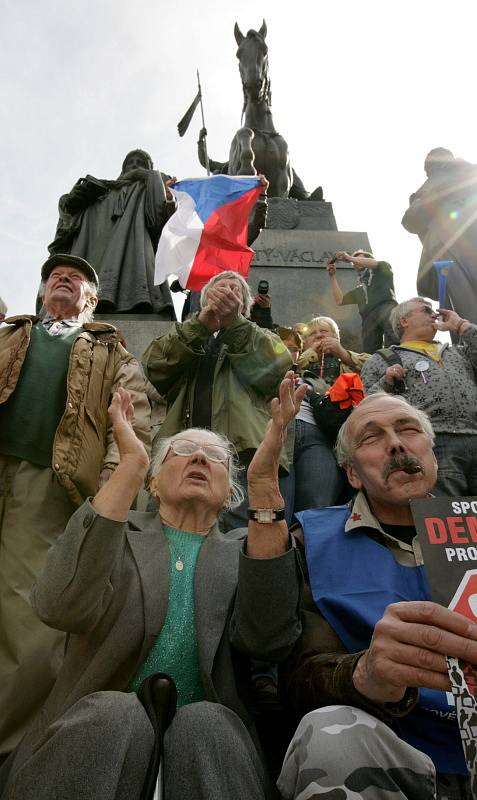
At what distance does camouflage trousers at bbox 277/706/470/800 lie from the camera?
1403 mm

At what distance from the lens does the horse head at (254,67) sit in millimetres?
11859

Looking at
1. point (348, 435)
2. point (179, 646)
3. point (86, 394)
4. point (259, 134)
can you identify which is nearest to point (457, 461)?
point (348, 435)

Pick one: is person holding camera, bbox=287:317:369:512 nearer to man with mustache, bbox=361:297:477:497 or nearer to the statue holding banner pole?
man with mustache, bbox=361:297:477:497

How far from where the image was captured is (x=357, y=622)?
1.90m

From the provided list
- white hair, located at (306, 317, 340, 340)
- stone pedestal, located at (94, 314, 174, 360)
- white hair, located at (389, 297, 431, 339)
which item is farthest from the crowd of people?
stone pedestal, located at (94, 314, 174, 360)

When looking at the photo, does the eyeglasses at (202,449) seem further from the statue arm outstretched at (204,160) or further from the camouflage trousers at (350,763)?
the statue arm outstretched at (204,160)

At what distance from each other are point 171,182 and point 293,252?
256 centimetres

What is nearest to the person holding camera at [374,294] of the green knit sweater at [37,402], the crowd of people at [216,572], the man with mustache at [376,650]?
the crowd of people at [216,572]

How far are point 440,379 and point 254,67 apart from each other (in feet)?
32.9

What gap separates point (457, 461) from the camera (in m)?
3.49

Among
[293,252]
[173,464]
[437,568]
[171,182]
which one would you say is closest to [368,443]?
[173,464]

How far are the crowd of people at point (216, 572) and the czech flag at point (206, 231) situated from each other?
2.05 meters

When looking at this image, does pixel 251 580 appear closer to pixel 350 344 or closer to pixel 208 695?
pixel 208 695

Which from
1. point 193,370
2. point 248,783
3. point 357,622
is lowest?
point 248,783
